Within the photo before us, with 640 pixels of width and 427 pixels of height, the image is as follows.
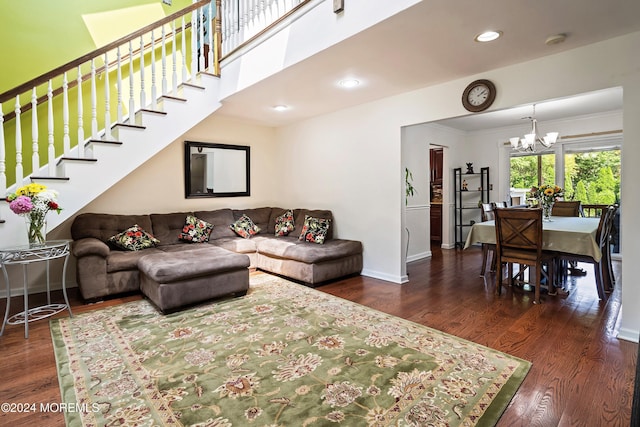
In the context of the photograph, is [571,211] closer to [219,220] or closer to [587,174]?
[587,174]

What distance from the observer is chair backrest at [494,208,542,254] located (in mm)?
3248

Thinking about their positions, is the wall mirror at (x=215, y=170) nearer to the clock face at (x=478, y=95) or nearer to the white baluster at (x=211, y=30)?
the white baluster at (x=211, y=30)

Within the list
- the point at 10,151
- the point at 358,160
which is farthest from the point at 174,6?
the point at 358,160

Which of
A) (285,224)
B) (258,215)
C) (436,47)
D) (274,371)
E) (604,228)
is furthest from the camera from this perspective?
(258,215)

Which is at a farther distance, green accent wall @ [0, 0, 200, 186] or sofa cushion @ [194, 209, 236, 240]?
sofa cushion @ [194, 209, 236, 240]

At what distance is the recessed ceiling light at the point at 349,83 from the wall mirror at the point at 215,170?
2.47m

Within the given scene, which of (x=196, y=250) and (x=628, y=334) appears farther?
(x=196, y=250)

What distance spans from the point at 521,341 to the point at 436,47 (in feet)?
7.72

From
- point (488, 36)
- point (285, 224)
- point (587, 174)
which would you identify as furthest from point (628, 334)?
point (587, 174)

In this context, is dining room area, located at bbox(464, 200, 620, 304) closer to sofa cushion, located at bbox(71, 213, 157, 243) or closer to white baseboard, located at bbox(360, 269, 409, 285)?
white baseboard, located at bbox(360, 269, 409, 285)

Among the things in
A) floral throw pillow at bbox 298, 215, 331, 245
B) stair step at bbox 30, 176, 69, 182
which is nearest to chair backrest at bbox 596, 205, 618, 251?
floral throw pillow at bbox 298, 215, 331, 245

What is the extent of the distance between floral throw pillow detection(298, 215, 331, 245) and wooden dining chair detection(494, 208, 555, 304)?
2.09 meters

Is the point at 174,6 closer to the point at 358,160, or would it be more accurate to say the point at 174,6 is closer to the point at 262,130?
the point at 262,130

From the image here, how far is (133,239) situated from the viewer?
3.91 m
